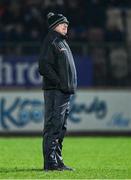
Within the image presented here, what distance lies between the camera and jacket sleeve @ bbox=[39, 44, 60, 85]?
11016 millimetres

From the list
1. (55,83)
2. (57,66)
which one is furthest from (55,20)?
(55,83)

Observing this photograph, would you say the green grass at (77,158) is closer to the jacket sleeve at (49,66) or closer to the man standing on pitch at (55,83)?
the man standing on pitch at (55,83)

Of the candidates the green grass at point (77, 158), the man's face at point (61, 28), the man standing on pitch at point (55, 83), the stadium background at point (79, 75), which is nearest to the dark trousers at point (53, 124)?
the man standing on pitch at point (55, 83)

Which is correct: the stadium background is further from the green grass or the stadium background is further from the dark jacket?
the dark jacket

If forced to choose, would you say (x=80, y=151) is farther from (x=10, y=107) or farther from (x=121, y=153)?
(x=10, y=107)

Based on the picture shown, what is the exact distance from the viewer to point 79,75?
2095 centimetres

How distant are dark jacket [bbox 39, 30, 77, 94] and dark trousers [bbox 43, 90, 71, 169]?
0.14 m

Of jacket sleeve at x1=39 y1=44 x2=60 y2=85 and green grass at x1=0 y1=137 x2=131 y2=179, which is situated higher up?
jacket sleeve at x1=39 y1=44 x2=60 y2=85

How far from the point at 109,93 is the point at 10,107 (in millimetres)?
2690

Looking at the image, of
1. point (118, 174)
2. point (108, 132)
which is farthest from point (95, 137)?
point (118, 174)

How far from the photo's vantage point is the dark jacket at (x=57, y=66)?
36.1 ft

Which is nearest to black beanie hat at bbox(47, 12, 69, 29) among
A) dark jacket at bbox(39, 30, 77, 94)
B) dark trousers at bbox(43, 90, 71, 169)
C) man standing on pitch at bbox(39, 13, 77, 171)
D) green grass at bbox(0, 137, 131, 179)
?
man standing on pitch at bbox(39, 13, 77, 171)

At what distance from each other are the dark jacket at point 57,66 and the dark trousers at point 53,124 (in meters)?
0.14

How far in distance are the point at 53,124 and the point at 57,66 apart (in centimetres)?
84
